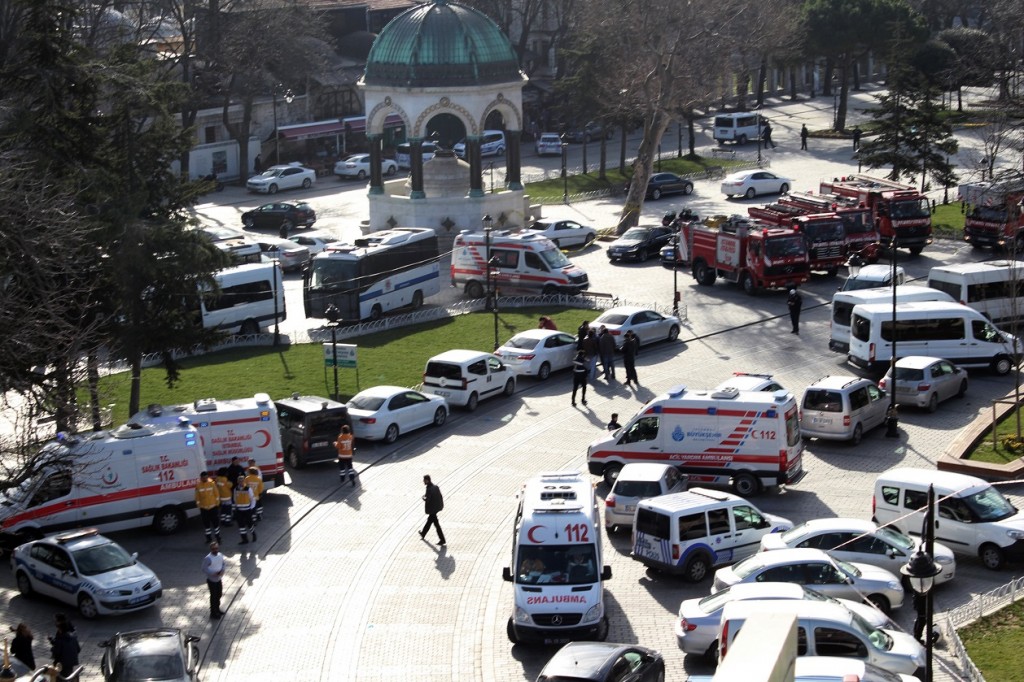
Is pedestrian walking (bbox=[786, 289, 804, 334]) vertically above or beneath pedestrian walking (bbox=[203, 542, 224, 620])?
above

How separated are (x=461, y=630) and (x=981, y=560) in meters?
9.35

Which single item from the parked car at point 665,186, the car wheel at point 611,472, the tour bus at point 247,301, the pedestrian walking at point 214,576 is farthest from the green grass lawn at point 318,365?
the parked car at point 665,186

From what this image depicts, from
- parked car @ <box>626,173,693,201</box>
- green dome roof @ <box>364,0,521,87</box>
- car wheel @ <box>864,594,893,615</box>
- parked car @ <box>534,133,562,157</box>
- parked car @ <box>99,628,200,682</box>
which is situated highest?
green dome roof @ <box>364,0,521,87</box>

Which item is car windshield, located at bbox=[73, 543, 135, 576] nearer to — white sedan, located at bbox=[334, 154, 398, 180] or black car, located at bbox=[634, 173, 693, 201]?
black car, located at bbox=[634, 173, 693, 201]

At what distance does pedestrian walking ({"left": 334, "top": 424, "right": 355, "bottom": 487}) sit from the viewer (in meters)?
31.2

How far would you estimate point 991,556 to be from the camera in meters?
25.8

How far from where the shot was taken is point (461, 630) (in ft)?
79.9

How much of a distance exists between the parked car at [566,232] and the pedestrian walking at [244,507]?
28.3m

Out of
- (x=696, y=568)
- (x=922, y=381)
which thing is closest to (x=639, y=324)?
(x=922, y=381)

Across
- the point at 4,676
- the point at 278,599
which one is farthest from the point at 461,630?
the point at 4,676

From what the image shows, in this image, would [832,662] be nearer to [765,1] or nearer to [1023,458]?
[1023,458]

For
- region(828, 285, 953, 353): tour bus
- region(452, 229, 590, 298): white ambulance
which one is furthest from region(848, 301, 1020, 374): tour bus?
region(452, 229, 590, 298): white ambulance

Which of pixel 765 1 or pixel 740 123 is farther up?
pixel 765 1

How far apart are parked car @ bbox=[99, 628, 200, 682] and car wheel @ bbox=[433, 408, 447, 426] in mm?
13487
